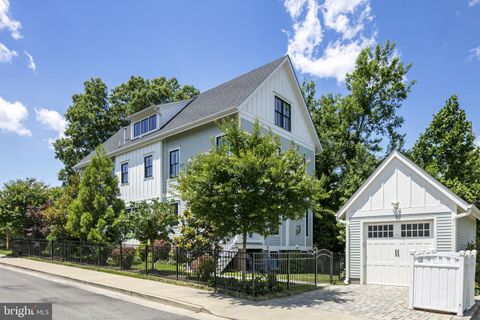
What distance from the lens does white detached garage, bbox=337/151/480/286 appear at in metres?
12.5

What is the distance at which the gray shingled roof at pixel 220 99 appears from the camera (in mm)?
19812

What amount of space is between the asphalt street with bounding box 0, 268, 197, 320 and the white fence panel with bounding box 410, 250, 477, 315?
5.69m

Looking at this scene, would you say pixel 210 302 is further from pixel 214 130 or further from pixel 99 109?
pixel 99 109

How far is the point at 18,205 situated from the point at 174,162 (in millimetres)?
11229

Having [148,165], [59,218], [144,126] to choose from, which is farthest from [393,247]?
[59,218]

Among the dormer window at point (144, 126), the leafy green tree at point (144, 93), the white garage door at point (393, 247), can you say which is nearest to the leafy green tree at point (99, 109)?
the leafy green tree at point (144, 93)

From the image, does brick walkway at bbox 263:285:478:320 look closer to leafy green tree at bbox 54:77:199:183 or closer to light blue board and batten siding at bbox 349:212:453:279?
light blue board and batten siding at bbox 349:212:453:279

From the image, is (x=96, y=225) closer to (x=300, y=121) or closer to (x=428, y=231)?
(x=300, y=121)

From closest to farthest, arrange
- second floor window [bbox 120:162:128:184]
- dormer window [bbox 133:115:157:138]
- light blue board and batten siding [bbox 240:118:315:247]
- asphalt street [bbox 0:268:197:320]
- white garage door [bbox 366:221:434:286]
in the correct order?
1. asphalt street [bbox 0:268:197:320]
2. white garage door [bbox 366:221:434:286]
3. light blue board and batten siding [bbox 240:118:315:247]
4. dormer window [bbox 133:115:157:138]
5. second floor window [bbox 120:162:128:184]

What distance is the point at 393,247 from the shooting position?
44.8ft

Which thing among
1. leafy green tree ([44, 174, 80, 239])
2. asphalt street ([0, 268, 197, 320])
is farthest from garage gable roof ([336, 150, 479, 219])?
leafy green tree ([44, 174, 80, 239])

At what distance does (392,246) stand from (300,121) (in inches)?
456

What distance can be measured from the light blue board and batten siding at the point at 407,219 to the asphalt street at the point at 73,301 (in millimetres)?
7962

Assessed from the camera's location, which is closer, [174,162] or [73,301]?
[73,301]
